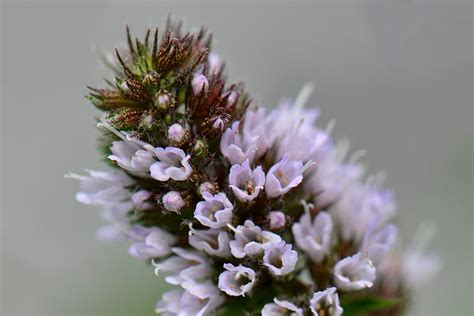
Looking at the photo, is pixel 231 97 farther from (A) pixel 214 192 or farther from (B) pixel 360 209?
(B) pixel 360 209

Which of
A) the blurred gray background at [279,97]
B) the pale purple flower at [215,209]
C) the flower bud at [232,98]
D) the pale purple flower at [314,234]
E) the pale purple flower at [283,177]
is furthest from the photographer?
the blurred gray background at [279,97]

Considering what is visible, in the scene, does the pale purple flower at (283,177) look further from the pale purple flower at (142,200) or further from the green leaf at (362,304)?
the green leaf at (362,304)

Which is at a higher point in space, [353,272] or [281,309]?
[353,272]

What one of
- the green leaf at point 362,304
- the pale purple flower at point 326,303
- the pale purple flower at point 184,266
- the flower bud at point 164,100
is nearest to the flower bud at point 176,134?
Result: the flower bud at point 164,100

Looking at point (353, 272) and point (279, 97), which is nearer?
point (353, 272)

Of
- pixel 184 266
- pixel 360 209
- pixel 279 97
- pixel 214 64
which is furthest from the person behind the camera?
pixel 279 97

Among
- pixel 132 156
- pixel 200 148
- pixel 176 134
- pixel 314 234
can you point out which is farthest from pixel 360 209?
pixel 132 156

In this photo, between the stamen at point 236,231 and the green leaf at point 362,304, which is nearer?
the stamen at point 236,231

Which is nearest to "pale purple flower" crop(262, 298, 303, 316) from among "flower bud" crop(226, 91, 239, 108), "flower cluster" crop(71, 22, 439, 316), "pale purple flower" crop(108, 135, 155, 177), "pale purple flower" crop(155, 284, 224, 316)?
"flower cluster" crop(71, 22, 439, 316)
